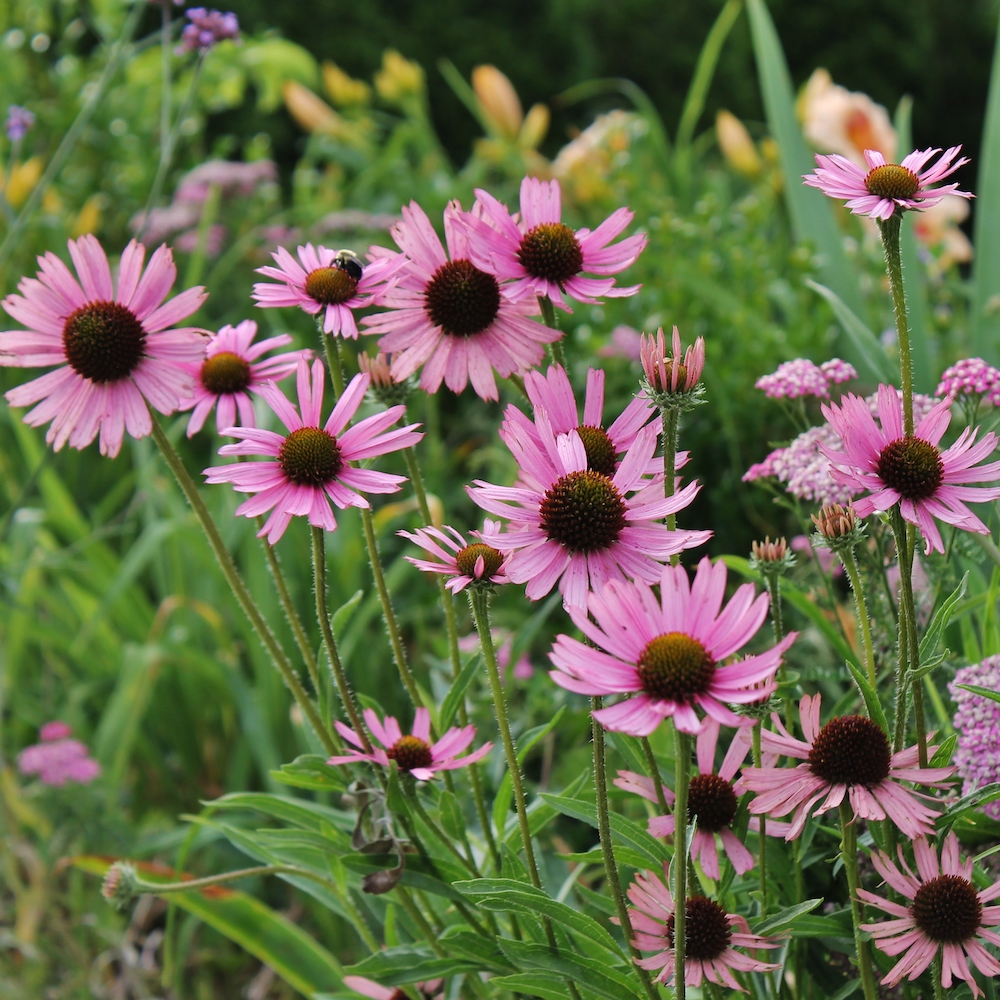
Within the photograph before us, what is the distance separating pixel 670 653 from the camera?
0.46m

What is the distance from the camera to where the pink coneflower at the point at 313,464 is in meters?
0.59

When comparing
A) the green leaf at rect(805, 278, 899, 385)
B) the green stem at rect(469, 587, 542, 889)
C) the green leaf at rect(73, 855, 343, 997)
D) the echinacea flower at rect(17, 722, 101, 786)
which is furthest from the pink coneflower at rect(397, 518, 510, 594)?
the echinacea flower at rect(17, 722, 101, 786)

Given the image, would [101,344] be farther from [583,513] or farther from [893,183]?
[893,183]

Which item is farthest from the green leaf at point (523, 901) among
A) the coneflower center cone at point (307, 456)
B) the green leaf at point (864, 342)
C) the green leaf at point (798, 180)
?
the green leaf at point (798, 180)

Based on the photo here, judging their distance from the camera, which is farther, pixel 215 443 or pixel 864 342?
pixel 215 443

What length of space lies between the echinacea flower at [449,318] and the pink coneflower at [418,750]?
0.21 meters

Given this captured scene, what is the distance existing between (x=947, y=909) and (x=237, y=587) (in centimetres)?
46

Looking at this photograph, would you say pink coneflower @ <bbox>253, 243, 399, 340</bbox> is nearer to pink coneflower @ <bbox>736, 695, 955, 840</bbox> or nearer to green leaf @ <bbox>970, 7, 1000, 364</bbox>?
pink coneflower @ <bbox>736, 695, 955, 840</bbox>

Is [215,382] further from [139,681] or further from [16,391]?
[139,681]

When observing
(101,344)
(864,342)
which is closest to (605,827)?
(101,344)

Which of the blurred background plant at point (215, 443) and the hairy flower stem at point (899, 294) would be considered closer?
Result: the hairy flower stem at point (899, 294)

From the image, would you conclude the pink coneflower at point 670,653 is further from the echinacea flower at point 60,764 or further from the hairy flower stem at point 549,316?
the echinacea flower at point 60,764

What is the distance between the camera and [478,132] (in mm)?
5168

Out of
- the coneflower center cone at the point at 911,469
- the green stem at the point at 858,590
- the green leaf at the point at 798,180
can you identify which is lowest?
the green leaf at the point at 798,180
